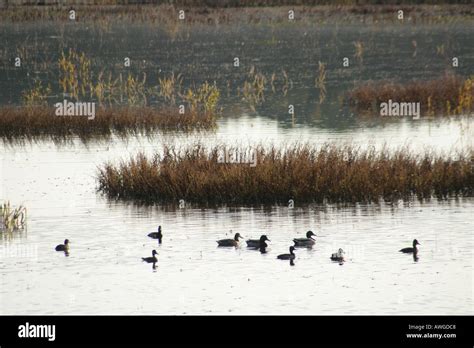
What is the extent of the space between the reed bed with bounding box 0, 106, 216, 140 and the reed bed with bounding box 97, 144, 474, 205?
1202 cm

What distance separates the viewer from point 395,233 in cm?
2480

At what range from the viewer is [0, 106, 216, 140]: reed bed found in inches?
1587

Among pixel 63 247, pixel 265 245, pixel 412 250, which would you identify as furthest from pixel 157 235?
pixel 412 250

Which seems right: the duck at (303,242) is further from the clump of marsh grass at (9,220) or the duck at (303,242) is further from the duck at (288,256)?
the clump of marsh grass at (9,220)

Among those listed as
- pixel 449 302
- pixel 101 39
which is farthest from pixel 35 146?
pixel 101 39

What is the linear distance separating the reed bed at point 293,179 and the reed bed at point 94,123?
12019mm

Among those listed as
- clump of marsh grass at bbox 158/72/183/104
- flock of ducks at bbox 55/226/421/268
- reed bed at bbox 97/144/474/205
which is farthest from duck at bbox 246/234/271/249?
clump of marsh grass at bbox 158/72/183/104

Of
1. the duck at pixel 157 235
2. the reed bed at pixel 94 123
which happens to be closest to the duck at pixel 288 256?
the duck at pixel 157 235

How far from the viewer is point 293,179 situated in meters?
27.2

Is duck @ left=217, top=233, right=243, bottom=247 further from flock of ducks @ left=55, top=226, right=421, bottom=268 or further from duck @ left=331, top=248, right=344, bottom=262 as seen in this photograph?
duck @ left=331, top=248, right=344, bottom=262

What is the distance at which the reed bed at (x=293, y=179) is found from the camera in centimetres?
2720

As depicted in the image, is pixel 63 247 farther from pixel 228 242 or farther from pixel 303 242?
pixel 303 242

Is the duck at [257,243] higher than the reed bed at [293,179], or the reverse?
the reed bed at [293,179]

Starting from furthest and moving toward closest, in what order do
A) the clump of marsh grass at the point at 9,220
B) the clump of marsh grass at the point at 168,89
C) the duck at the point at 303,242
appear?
1. the clump of marsh grass at the point at 168,89
2. the clump of marsh grass at the point at 9,220
3. the duck at the point at 303,242
